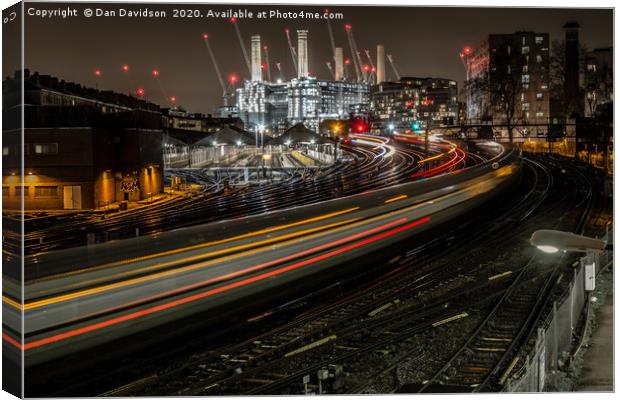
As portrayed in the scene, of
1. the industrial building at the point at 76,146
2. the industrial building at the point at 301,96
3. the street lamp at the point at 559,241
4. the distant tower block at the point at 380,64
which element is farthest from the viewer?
the industrial building at the point at 301,96

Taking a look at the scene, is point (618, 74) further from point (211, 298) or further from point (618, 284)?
point (211, 298)

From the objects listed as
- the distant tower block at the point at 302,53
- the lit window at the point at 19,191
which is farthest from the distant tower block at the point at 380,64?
the lit window at the point at 19,191

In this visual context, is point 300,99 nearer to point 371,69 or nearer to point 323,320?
point 371,69

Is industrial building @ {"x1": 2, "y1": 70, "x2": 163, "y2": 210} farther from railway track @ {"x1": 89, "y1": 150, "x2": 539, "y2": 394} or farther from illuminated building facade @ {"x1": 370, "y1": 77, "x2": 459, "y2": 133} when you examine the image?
illuminated building facade @ {"x1": 370, "y1": 77, "x2": 459, "y2": 133}

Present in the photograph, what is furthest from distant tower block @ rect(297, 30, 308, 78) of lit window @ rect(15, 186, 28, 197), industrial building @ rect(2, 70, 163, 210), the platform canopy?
the platform canopy

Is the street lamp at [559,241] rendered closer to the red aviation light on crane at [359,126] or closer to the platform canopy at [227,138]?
the red aviation light on crane at [359,126]

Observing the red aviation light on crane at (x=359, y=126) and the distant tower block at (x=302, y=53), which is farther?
the red aviation light on crane at (x=359, y=126)

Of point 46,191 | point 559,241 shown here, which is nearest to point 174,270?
point 46,191

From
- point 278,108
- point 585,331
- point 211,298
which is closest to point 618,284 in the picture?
point 585,331
